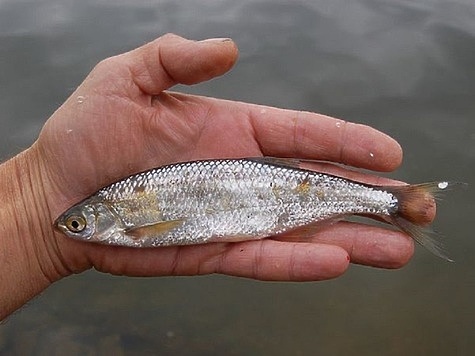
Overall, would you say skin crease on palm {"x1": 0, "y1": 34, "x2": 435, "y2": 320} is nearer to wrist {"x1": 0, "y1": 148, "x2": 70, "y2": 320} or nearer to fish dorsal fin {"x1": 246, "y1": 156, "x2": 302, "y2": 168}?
wrist {"x1": 0, "y1": 148, "x2": 70, "y2": 320}

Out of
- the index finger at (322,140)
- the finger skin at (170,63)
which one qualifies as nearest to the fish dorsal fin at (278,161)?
the index finger at (322,140)

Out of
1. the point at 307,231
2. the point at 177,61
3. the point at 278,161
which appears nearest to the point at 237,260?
the point at 307,231

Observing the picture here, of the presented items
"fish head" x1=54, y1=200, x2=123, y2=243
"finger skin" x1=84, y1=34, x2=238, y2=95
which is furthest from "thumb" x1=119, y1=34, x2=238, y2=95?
"fish head" x1=54, y1=200, x2=123, y2=243

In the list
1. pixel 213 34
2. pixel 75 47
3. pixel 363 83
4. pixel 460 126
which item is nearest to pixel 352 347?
pixel 460 126

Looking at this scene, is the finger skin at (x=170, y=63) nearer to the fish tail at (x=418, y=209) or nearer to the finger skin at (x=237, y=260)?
the finger skin at (x=237, y=260)

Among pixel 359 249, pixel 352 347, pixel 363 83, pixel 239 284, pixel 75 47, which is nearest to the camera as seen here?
pixel 359 249

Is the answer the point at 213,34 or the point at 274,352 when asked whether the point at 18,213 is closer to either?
the point at 274,352
